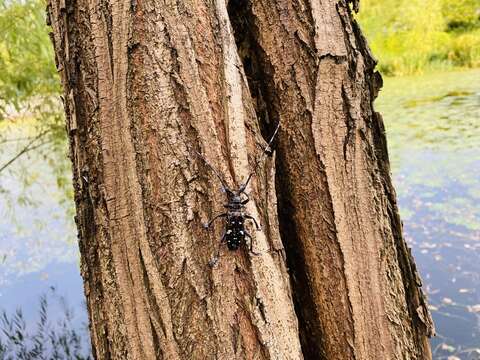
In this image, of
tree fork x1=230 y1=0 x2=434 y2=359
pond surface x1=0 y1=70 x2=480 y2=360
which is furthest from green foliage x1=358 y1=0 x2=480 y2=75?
tree fork x1=230 y1=0 x2=434 y2=359

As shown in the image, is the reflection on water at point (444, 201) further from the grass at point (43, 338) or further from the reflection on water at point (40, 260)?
the reflection on water at point (40, 260)

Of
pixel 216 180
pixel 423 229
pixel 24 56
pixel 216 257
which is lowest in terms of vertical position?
pixel 423 229

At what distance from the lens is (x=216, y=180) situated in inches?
34.1

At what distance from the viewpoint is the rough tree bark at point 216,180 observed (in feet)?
2.81

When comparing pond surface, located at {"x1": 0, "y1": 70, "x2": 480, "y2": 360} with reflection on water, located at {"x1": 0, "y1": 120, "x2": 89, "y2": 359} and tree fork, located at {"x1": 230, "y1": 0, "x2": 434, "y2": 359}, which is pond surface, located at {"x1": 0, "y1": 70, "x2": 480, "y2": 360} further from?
tree fork, located at {"x1": 230, "y1": 0, "x2": 434, "y2": 359}

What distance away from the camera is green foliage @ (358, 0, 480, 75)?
12.5m

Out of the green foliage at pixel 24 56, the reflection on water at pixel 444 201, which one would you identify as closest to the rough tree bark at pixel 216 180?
the reflection on water at pixel 444 201

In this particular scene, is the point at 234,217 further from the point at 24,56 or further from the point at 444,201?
the point at 444,201

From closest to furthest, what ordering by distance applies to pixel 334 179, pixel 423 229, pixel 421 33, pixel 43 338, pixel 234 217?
pixel 234 217 < pixel 334 179 < pixel 43 338 < pixel 423 229 < pixel 421 33

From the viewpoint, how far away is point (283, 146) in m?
1.07

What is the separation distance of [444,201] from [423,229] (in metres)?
0.55

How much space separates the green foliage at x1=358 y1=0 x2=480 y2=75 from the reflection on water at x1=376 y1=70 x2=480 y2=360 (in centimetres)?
450

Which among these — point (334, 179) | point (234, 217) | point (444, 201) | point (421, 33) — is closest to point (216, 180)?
point (234, 217)

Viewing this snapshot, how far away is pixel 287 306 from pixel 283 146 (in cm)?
37
